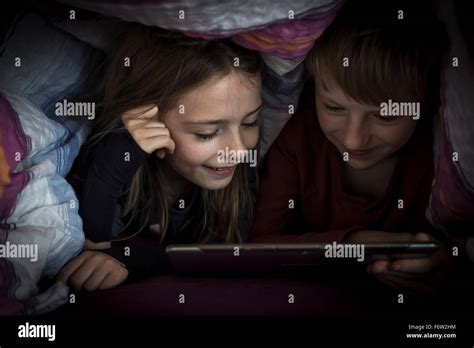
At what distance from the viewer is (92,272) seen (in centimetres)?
95

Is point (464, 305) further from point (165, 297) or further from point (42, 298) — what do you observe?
point (42, 298)

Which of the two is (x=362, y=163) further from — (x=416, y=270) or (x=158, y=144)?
(x=158, y=144)

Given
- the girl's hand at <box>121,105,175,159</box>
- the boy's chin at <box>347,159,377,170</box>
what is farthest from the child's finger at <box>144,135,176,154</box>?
the boy's chin at <box>347,159,377,170</box>

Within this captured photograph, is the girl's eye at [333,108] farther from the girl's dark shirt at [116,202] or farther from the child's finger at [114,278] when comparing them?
the child's finger at [114,278]

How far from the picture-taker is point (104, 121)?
948mm

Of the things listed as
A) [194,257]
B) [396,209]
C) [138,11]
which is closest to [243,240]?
[194,257]

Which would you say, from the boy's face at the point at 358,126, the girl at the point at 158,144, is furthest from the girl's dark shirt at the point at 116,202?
the boy's face at the point at 358,126

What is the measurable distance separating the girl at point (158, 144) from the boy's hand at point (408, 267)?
0.16m

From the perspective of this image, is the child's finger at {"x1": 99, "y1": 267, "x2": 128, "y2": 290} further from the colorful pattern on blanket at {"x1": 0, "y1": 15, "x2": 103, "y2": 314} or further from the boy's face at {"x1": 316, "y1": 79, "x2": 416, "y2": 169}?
the boy's face at {"x1": 316, "y1": 79, "x2": 416, "y2": 169}

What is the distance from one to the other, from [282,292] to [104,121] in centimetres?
29

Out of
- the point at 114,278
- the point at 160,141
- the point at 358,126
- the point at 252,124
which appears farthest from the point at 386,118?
the point at 114,278

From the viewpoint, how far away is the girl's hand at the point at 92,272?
3.09ft

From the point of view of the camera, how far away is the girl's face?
0.92 m

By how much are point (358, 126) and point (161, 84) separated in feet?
0.77
